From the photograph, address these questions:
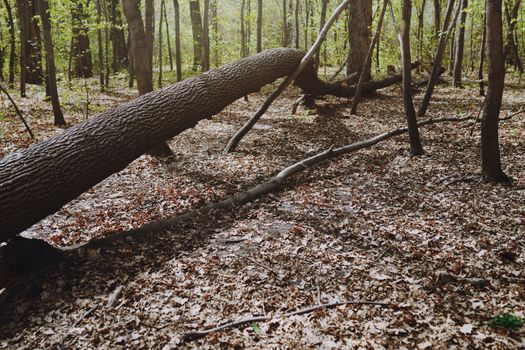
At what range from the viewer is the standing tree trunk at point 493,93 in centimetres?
543

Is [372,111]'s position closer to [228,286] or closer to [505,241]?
[505,241]

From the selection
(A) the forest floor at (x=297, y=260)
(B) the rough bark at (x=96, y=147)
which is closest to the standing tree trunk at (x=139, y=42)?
(B) the rough bark at (x=96, y=147)

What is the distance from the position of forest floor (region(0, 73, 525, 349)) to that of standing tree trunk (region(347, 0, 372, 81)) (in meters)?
6.78

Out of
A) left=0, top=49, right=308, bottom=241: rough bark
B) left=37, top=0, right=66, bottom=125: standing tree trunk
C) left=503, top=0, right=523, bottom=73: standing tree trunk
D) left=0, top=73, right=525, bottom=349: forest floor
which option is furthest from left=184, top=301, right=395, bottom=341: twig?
left=503, top=0, right=523, bottom=73: standing tree trunk

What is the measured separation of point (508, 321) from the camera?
337 centimetres

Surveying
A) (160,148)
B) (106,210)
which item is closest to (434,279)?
(106,210)

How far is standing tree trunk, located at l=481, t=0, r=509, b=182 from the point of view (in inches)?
214

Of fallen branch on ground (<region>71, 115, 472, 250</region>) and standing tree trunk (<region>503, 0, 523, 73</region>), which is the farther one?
standing tree trunk (<region>503, 0, 523, 73</region>)

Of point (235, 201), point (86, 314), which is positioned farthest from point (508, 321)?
point (86, 314)

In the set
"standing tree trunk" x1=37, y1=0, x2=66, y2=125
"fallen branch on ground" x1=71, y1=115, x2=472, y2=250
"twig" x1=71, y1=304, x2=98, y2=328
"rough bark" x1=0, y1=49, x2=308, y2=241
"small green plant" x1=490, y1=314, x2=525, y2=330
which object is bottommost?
"twig" x1=71, y1=304, x2=98, y2=328

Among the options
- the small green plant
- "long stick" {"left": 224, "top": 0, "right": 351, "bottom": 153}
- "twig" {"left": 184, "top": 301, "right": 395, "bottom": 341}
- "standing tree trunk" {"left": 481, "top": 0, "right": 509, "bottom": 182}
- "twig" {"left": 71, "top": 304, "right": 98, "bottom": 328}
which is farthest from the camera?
"long stick" {"left": 224, "top": 0, "right": 351, "bottom": 153}

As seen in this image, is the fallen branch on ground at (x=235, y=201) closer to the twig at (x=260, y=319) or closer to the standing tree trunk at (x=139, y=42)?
the twig at (x=260, y=319)

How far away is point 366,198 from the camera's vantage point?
6.26 m

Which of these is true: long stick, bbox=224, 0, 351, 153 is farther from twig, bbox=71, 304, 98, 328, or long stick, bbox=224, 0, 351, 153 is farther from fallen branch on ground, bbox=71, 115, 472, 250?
twig, bbox=71, 304, 98, 328
